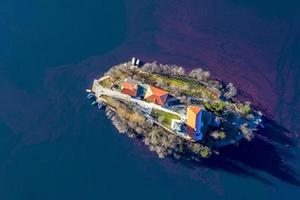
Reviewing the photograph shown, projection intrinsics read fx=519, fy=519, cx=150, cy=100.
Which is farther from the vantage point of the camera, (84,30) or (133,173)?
(84,30)

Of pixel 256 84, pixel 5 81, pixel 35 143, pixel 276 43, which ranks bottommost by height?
pixel 35 143

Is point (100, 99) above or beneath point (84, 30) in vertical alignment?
beneath

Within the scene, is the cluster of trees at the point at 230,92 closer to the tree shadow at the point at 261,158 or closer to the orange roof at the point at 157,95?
the tree shadow at the point at 261,158

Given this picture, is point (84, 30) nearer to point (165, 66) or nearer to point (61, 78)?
point (61, 78)

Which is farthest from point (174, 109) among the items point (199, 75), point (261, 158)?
point (261, 158)

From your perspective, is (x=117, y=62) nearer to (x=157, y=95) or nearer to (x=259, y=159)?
(x=157, y=95)

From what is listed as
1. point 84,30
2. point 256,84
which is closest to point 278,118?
point 256,84

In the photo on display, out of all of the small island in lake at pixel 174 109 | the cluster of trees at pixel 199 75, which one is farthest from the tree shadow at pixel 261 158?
the cluster of trees at pixel 199 75
